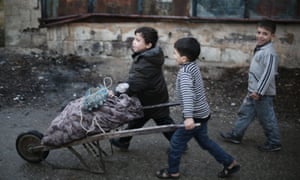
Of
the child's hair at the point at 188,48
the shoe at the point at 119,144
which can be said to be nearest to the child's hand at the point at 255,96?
the child's hair at the point at 188,48

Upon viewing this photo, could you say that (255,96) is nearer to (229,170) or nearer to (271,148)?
(271,148)

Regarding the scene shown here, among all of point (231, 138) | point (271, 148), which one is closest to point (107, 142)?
point (231, 138)

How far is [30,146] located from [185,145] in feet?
5.30

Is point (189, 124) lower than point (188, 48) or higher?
→ lower

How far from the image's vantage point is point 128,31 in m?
8.19

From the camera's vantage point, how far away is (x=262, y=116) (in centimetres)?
466

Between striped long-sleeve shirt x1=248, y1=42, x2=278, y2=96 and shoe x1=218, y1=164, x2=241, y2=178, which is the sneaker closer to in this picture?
striped long-sleeve shirt x1=248, y1=42, x2=278, y2=96

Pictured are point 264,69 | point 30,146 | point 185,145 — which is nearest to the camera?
point 185,145

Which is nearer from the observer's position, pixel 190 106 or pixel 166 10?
pixel 190 106

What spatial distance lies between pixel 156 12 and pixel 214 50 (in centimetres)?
141

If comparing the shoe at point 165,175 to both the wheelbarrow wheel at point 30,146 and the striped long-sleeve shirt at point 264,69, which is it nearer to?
the wheelbarrow wheel at point 30,146

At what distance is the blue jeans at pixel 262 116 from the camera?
4598mm

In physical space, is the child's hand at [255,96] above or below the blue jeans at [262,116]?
above

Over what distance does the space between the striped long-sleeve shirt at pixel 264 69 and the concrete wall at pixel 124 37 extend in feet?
10.8
